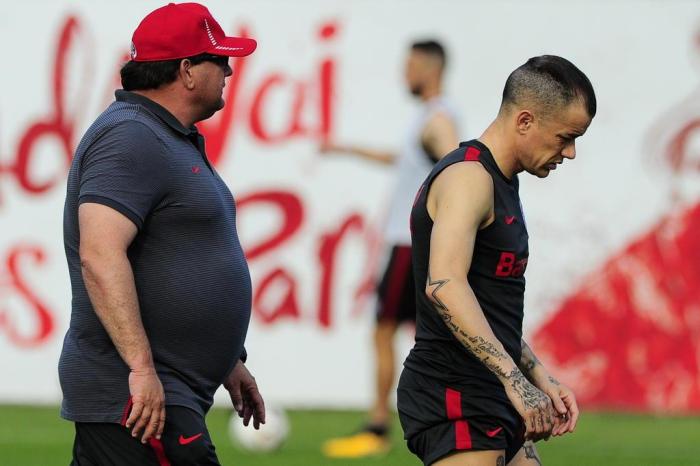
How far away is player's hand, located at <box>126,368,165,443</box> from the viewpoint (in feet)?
12.9

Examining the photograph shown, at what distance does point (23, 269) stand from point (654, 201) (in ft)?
16.0

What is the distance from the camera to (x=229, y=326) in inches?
169

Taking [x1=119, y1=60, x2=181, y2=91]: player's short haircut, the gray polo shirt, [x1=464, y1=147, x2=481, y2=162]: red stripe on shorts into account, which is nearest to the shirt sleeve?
the gray polo shirt

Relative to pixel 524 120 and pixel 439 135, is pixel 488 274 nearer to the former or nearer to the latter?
pixel 524 120

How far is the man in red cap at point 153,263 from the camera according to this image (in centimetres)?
393

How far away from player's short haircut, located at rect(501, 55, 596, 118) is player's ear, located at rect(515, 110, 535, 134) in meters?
0.03

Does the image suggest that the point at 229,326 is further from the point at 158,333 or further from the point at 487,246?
the point at 487,246

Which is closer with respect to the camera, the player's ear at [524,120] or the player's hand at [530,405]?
the player's hand at [530,405]

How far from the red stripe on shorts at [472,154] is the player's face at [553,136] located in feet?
0.47

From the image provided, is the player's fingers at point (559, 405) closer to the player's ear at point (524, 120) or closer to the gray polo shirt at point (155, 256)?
the player's ear at point (524, 120)

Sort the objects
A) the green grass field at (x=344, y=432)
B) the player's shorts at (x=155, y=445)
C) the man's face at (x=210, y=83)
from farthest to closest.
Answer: the green grass field at (x=344, y=432) → the man's face at (x=210, y=83) → the player's shorts at (x=155, y=445)

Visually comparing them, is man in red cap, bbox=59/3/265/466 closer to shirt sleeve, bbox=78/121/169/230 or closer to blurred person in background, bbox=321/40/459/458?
shirt sleeve, bbox=78/121/169/230

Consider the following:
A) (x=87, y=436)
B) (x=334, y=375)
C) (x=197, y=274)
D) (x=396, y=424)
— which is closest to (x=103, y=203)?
(x=197, y=274)

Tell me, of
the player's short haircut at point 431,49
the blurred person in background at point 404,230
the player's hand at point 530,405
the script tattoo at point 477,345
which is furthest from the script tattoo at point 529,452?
the player's short haircut at point 431,49
